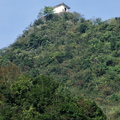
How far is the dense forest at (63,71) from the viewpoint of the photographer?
67.9 feet

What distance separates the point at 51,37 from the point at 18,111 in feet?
112

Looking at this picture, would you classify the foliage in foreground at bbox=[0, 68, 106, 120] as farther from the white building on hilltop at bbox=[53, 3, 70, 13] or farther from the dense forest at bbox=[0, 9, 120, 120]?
the white building on hilltop at bbox=[53, 3, 70, 13]

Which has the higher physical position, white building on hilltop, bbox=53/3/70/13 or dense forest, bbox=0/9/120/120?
white building on hilltop, bbox=53/3/70/13

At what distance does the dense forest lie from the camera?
20.7 meters

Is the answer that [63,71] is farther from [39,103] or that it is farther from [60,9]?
[39,103]

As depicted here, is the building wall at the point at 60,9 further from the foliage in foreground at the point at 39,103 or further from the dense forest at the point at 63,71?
the foliage in foreground at the point at 39,103

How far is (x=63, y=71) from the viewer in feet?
140

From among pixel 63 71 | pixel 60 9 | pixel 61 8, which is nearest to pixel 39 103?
pixel 63 71

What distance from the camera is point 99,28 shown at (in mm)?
53031

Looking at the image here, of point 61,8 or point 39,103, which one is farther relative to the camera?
point 61,8

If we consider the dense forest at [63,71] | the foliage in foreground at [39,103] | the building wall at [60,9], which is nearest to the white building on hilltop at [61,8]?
the building wall at [60,9]

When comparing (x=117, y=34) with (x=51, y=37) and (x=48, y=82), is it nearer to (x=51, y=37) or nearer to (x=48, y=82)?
(x=51, y=37)

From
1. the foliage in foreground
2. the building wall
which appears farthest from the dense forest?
the building wall

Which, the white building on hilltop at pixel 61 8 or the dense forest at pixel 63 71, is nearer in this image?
the dense forest at pixel 63 71
